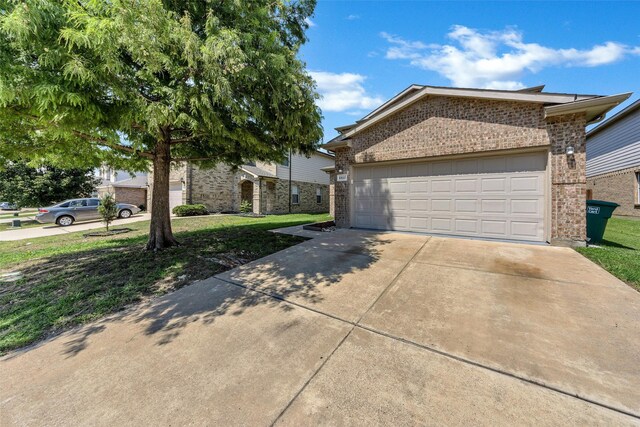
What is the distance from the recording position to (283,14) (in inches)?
216

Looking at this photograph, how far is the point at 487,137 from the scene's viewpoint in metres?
7.01

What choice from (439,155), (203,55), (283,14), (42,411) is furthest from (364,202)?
(42,411)

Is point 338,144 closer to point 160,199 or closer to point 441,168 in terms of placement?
point 441,168

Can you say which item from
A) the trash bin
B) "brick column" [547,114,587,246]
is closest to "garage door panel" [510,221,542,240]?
"brick column" [547,114,587,246]

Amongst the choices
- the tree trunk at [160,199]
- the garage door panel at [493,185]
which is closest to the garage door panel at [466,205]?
the garage door panel at [493,185]

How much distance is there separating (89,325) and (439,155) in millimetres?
8661

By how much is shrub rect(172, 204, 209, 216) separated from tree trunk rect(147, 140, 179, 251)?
10.5m

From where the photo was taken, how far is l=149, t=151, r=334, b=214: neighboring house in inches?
695

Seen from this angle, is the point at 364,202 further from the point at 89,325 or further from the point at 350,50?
the point at 89,325

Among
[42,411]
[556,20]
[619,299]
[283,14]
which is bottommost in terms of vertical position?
[42,411]

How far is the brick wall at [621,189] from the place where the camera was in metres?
11.9

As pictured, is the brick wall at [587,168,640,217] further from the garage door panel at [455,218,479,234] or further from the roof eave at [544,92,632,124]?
the garage door panel at [455,218,479,234]

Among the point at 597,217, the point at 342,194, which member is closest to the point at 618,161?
the point at 597,217

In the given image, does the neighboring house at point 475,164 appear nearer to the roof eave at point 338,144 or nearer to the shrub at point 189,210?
the roof eave at point 338,144
